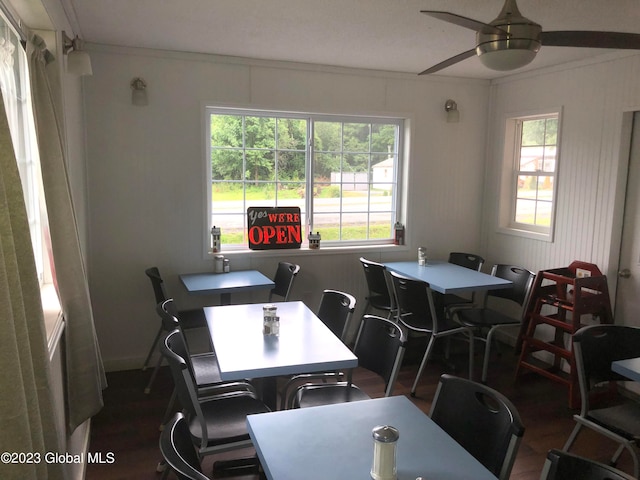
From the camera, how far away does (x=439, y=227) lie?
4.95 meters

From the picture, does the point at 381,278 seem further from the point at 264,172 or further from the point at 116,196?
the point at 116,196

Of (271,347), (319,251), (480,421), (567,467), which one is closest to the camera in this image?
(567,467)

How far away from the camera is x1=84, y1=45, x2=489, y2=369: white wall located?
12.5ft

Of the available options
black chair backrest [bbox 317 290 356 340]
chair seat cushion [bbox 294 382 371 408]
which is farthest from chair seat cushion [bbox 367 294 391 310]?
chair seat cushion [bbox 294 382 371 408]

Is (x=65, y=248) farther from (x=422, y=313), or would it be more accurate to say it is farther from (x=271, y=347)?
(x=422, y=313)

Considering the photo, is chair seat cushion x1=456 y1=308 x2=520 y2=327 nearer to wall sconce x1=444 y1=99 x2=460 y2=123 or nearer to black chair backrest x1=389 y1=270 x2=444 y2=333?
black chair backrest x1=389 y1=270 x2=444 y2=333

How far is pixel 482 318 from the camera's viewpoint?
4.04 metres

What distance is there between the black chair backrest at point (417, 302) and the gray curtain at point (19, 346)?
2693mm

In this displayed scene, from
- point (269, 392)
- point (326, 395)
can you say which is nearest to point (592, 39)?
point (326, 395)

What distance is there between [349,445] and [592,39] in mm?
1989

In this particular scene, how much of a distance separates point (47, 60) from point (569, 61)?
3.79 meters

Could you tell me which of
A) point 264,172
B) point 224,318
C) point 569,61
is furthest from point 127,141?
point 569,61

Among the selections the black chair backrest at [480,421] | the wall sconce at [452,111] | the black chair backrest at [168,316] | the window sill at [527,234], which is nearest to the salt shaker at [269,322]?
the black chair backrest at [168,316]

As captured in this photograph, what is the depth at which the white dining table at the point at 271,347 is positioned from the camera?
7.13 ft
